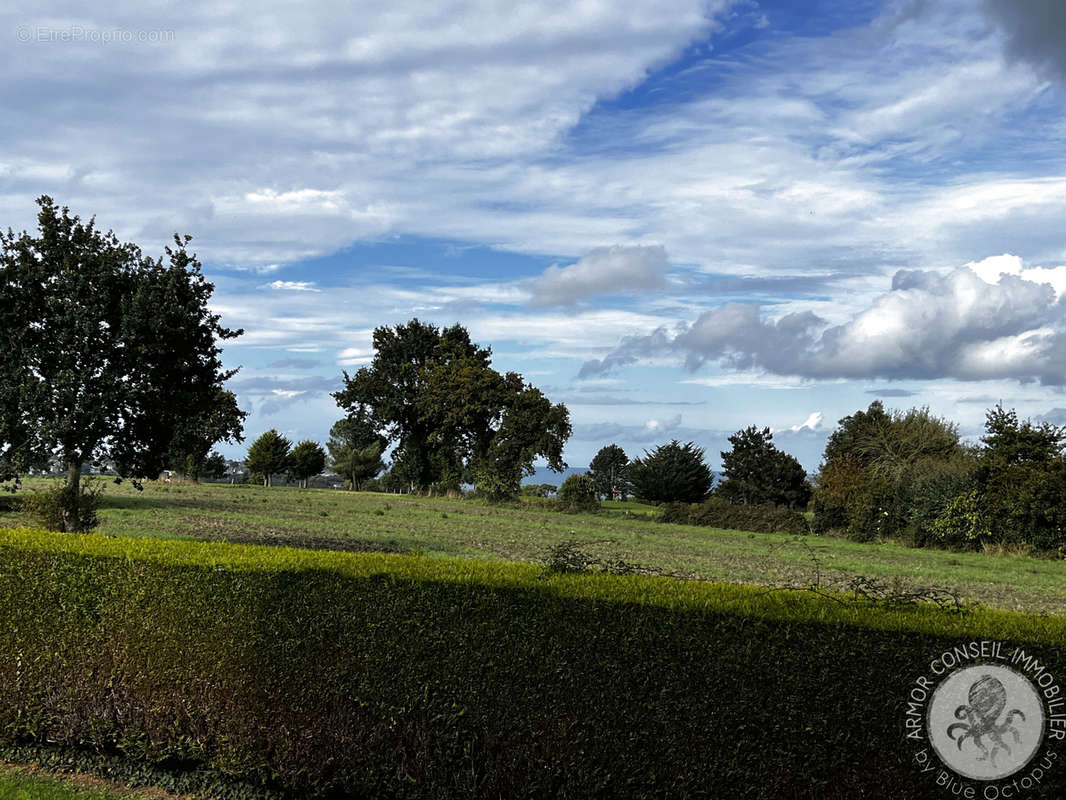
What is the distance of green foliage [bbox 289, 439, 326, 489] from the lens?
2879 inches

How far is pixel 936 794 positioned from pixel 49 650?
7.57m

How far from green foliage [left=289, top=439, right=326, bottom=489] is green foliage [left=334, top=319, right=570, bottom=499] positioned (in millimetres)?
17255

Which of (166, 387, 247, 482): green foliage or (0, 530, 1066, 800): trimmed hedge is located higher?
(166, 387, 247, 482): green foliage

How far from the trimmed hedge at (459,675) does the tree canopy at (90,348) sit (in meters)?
10.2

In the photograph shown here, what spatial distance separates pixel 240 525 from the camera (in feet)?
85.9

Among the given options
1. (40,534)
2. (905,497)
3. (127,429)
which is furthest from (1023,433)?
(40,534)

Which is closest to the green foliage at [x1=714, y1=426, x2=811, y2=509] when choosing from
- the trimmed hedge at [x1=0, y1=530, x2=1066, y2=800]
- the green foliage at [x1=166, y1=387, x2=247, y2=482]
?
the green foliage at [x1=166, y1=387, x2=247, y2=482]

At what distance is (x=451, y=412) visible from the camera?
168 feet

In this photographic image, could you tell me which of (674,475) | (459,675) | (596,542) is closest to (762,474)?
(674,475)

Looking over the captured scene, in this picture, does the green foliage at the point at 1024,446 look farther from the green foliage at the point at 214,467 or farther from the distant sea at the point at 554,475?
the green foliage at the point at 214,467

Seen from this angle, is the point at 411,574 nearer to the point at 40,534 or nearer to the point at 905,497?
the point at 40,534

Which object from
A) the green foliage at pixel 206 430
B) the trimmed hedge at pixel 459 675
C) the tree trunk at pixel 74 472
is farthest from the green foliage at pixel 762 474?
the trimmed hedge at pixel 459 675

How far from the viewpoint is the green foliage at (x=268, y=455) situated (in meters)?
70.7

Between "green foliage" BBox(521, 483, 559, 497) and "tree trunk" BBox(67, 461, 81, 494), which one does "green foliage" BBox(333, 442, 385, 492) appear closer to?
"green foliage" BBox(521, 483, 559, 497)
